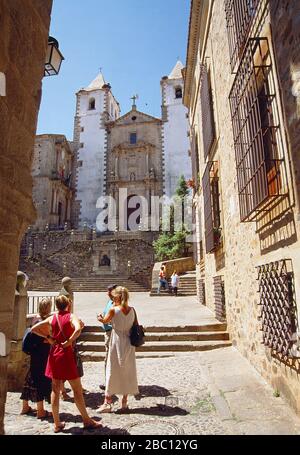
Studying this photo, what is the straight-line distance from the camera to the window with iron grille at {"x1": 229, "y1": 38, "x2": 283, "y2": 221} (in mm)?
4402

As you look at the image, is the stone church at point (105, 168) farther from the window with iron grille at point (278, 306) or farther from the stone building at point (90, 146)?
the window with iron grille at point (278, 306)

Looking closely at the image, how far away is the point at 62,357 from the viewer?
3.75 m

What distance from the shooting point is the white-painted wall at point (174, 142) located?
116ft

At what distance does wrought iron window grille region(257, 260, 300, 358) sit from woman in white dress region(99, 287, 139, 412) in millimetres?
1852

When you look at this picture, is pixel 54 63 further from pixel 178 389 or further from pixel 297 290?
pixel 178 389

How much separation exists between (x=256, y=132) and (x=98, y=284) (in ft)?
63.5

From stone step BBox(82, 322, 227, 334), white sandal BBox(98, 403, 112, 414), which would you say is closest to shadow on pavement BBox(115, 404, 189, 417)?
white sandal BBox(98, 403, 112, 414)

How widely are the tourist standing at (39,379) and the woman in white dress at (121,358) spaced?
28.9 inches

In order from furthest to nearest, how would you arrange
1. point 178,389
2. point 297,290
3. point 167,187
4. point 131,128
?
1. point 131,128
2. point 167,187
3. point 178,389
4. point 297,290

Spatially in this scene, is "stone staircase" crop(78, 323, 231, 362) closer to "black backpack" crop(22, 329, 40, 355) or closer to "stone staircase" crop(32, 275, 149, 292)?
"black backpack" crop(22, 329, 40, 355)

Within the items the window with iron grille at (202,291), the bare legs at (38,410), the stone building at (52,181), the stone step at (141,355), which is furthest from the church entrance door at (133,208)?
the bare legs at (38,410)

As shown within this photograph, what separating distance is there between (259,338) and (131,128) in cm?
3597

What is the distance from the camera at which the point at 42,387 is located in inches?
164

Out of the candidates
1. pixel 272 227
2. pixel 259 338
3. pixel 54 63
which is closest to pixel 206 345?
pixel 259 338
